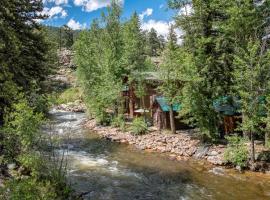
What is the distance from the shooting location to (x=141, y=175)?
25.5 meters

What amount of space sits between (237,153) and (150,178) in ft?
22.9

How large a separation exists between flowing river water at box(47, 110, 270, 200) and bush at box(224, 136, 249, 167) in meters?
1.00

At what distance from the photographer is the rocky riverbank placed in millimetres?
29781

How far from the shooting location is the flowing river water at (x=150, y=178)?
21453mm

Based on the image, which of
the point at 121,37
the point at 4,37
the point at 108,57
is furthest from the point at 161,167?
the point at 121,37

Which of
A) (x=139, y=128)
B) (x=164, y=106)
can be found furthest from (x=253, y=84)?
(x=139, y=128)

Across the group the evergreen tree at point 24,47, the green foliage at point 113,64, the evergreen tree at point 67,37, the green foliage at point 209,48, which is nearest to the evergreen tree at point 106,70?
the green foliage at point 113,64

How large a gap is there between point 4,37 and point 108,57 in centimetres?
2535

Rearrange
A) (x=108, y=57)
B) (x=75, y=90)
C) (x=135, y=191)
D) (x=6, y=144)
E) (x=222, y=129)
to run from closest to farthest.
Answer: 1. (x=6, y=144)
2. (x=135, y=191)
3. (x=222, y=129)
4. (x=108, y=57)
5. (x=75, y=90)

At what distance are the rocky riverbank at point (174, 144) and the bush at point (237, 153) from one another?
0.75 meters

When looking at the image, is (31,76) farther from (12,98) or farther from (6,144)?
(6,144)

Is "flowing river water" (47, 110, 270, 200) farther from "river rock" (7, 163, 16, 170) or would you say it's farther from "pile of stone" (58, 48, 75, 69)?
"pile of stone" (58, 48, 75, 69)

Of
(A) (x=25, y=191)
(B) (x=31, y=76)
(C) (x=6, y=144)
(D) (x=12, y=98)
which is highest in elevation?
(B) (x=31, y=76)

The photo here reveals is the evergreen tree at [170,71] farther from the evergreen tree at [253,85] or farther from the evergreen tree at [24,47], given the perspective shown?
the evergreen tree at [24,47]
